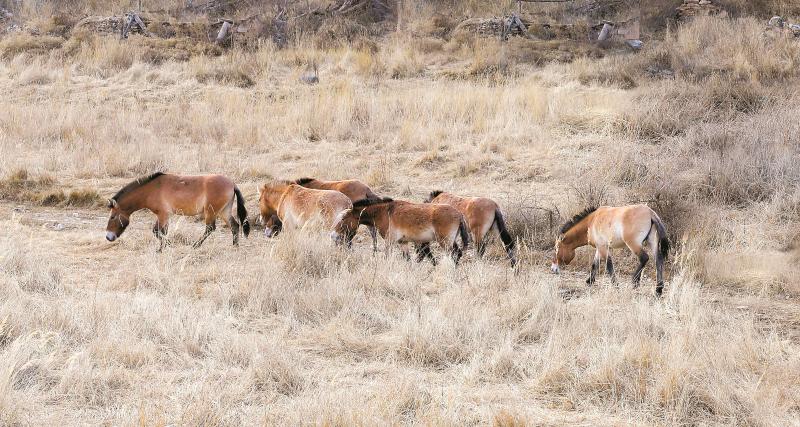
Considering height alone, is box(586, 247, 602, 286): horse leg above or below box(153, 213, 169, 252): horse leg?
below

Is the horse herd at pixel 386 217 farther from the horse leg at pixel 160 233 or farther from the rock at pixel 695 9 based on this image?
the rock at pixel 695 9

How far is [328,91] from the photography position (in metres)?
17.8

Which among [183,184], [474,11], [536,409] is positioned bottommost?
[536,409]

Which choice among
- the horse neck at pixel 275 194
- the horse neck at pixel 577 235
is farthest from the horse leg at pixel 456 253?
the horse neck at pixel 275 194

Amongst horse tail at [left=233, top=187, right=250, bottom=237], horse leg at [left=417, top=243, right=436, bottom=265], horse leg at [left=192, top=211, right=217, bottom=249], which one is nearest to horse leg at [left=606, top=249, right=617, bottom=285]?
horse leg at [left=417, top=243, right=436, bottom=265]

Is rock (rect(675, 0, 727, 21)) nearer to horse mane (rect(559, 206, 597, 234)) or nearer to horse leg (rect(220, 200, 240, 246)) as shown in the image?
horse mane (rect(559, 206, 597, 234))

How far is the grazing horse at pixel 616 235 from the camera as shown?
26.1 ft

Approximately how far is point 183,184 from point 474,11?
57.2 feet

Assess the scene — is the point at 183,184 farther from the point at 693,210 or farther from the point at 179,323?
the point at 693,210

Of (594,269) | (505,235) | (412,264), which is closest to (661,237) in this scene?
(594,269)

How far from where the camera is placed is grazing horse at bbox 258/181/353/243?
9.10m

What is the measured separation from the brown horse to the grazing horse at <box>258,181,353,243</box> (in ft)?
1.23

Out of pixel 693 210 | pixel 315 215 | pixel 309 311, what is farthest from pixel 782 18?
pixel 309 311

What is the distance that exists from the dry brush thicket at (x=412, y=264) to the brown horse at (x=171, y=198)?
242 millimetres
